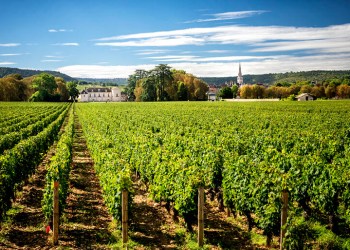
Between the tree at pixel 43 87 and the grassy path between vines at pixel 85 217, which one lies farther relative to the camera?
the tree at pixel 43 87

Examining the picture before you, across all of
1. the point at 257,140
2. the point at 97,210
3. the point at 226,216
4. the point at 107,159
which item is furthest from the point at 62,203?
the point at 257,140

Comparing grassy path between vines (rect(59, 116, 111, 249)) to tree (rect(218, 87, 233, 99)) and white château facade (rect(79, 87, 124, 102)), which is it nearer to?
tree (rect(218, 87, 233, 99))

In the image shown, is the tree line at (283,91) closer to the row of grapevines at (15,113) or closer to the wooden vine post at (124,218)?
the row of grapevines at (15,113)

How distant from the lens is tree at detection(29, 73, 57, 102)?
124181 mm

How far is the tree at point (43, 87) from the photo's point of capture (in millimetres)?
124181

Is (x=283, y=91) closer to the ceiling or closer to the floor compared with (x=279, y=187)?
closer to the ceiling

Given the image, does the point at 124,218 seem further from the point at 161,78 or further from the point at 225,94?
the point at 225,94

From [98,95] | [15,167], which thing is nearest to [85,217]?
[15,167]

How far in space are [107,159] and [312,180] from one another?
22.9 ft

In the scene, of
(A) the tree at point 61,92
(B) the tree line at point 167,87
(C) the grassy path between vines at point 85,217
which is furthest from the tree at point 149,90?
(C) the grassy path between vines at point 85,217

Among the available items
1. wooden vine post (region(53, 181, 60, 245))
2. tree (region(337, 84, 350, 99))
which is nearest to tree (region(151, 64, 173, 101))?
tree (region(337, 84, 350, 99))

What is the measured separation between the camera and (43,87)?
127938 mm

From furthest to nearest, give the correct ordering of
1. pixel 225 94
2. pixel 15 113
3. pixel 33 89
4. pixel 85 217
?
pixel 225 94, pixel 33 89, pixel 15 113, pixel 85 217

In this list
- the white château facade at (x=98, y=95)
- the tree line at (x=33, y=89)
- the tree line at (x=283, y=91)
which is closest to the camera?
the tree line at (x=33, y=89)
